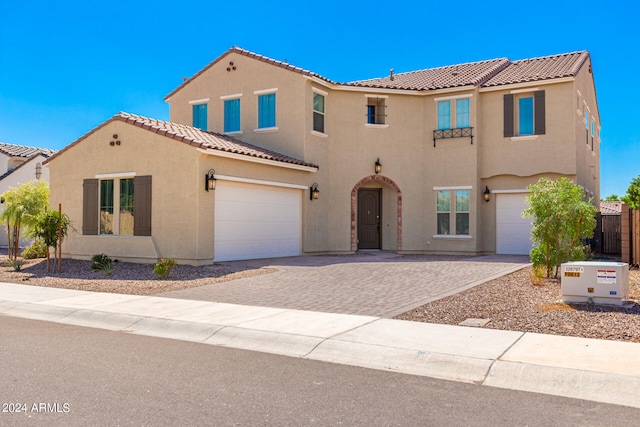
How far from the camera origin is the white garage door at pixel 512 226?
65.8 ft

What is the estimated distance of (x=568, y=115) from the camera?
19.2m

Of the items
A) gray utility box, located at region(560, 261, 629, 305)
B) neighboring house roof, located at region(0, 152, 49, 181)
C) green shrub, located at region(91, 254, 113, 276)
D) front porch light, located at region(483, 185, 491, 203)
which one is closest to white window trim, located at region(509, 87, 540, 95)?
front porch light, located at region(483, 185, 491, 203)

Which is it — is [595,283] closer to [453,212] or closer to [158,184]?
[158,184]

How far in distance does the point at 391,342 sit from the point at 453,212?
1455 centimetres

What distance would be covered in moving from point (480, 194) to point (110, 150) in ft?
42.5

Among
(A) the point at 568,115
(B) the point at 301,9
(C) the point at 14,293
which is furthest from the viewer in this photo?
(B) the point at 301,9

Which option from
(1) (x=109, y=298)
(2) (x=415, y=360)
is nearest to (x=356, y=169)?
(1) (x=109, y=298)

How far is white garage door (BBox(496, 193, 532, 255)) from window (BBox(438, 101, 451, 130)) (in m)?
3.28

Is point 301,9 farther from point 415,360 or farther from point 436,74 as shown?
point 415,360

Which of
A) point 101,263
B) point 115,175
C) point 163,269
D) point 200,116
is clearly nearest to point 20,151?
point 200,116

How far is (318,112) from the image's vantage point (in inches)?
792

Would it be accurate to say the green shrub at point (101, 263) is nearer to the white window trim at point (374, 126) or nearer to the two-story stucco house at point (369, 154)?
the two-story stucco house at point (369, 154)

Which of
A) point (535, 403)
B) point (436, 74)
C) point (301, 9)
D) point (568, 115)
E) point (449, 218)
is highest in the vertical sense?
point (301, 9)

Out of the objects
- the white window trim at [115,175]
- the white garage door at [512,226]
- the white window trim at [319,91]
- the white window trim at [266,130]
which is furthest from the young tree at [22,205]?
the white garage door at [512,226]
